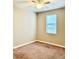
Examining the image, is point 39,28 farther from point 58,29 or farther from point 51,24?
point 58,29

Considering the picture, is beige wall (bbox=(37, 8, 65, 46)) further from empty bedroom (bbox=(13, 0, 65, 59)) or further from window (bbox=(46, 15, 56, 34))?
window (bbox=(46, 15, 56, 34))

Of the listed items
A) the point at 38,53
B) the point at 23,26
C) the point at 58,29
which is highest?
the point at 23,26

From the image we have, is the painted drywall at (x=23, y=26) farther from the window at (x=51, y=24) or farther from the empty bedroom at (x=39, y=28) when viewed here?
the window at (x=51, y=24)

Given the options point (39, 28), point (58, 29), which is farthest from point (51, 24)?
point (39, 28)

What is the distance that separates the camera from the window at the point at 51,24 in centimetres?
445

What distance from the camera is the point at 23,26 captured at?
14.5ft

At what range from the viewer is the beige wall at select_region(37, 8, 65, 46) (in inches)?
160

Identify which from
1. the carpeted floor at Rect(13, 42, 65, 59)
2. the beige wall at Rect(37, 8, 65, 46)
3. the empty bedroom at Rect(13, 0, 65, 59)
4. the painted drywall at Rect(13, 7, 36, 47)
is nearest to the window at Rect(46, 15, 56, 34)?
the empty bedroom at Rect(13, 0, 65, 59)

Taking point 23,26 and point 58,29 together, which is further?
point 23,26

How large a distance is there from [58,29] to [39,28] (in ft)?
4.91

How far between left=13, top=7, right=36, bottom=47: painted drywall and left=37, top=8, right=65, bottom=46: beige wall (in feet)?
1.14

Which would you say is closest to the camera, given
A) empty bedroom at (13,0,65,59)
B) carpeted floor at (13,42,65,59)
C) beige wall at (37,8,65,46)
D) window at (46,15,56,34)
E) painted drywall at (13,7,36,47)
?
carpeted floor at (13,42,65,59)
